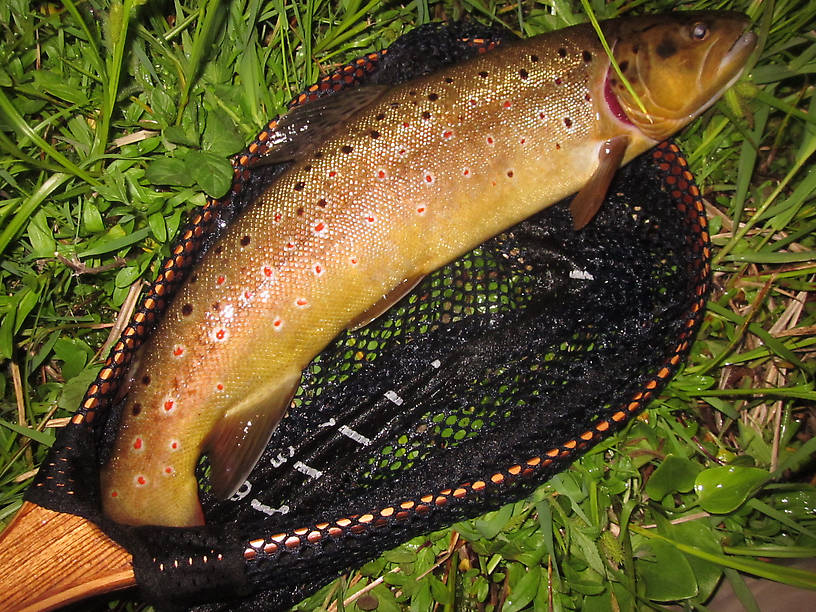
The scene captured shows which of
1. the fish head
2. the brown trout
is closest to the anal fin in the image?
the brown trout

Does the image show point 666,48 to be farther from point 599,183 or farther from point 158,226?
point 158,226

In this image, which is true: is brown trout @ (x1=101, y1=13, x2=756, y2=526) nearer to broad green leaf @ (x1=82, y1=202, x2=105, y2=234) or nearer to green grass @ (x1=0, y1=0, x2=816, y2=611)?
green grass @ (x1=0, y1=0, x2=816, y2=611)

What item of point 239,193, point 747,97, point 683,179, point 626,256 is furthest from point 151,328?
point 747,97

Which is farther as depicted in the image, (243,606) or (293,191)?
(243,606)

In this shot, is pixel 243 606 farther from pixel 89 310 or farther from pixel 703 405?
pixel 703 405

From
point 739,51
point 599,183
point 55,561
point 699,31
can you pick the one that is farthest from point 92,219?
point 739,51

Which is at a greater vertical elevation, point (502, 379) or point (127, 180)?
point (127, 180)

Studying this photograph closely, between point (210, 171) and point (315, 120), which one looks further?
point (210, 171)
